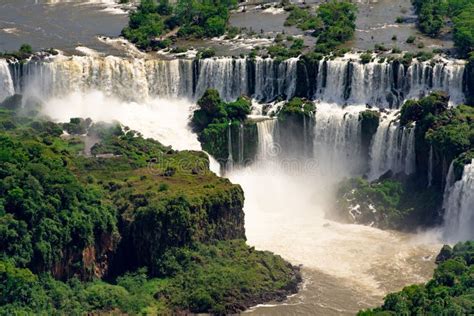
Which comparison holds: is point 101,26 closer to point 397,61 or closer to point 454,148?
point 397,61

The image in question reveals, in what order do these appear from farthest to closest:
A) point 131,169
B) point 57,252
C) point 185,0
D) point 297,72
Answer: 1. point 185,0
2. point 297,72
3. point 131,169
4. point 57,252

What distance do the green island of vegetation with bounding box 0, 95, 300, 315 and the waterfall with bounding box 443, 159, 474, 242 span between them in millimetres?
11085

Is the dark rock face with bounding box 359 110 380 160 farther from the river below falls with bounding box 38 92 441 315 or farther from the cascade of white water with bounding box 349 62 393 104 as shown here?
the river below falls with bounding box 38 92 441 315

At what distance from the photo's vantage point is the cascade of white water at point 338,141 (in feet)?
309

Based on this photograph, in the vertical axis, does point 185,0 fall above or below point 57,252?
above

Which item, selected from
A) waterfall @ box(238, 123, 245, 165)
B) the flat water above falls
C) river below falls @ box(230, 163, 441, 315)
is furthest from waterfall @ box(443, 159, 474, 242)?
the flat water above falls

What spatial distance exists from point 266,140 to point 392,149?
27.0ft

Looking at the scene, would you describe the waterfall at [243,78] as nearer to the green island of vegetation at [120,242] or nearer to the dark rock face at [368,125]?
the dark rock face at [368,125]

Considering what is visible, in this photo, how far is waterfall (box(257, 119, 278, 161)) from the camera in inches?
3735

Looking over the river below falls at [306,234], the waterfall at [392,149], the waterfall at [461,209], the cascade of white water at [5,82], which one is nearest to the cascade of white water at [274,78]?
the river below falls at [306,234]

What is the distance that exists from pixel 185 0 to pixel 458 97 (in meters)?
26.1

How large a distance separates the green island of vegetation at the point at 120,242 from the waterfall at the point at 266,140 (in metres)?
9.82

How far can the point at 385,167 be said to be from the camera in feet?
304

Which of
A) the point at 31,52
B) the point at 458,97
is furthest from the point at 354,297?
the point at 31,52
